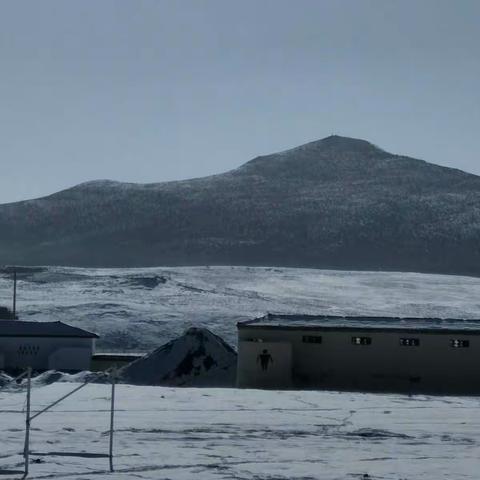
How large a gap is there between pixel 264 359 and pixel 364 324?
4.05 metres

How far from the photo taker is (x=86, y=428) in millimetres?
23062

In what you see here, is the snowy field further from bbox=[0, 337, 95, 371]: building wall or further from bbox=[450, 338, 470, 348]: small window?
bbox=[0, 337, 95, 371]: building wall

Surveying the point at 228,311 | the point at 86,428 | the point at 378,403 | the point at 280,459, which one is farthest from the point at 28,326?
the point at 228,311

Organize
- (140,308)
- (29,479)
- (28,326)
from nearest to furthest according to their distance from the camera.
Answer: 1. (29,479)
2. (28,326)
3. (140,308)

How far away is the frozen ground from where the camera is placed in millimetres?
82688

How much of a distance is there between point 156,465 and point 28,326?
34016mm

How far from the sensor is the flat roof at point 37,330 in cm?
4991

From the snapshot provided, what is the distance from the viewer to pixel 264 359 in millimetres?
40938

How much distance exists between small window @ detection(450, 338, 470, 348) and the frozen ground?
3345 cm

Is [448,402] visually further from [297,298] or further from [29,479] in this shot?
[297,298]

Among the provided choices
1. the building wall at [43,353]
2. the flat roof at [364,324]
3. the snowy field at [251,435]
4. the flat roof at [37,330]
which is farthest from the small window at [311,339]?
the flat roof at [37,330]

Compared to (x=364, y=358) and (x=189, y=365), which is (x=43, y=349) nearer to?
(x=189, y=365)

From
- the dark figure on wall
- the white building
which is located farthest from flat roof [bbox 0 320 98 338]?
the dark figure on wall

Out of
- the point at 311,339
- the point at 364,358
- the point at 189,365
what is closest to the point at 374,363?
the point at 364,358
